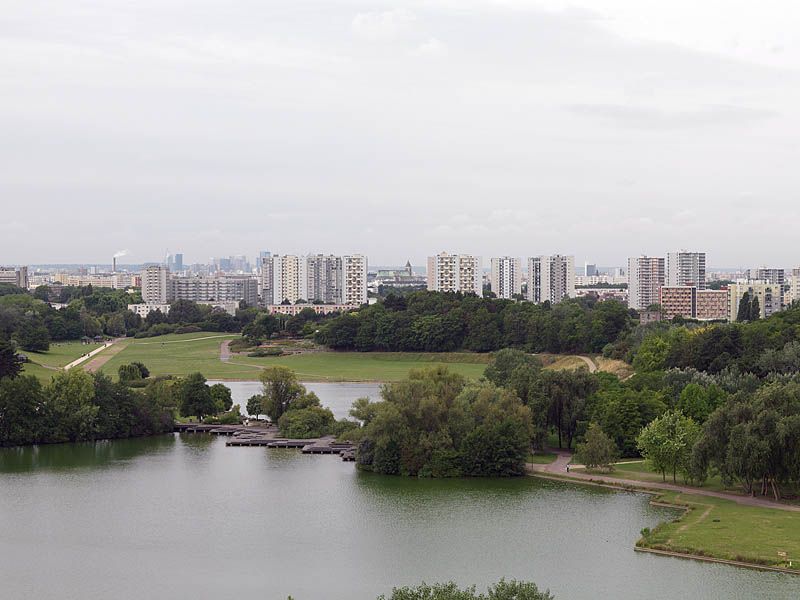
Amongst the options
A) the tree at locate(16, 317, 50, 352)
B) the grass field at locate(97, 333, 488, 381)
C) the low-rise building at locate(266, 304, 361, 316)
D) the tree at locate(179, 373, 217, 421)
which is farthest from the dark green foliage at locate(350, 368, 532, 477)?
the low-rise building at locate(266, 304, 361, 316)

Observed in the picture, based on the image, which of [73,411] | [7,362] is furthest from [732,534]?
[7,362]

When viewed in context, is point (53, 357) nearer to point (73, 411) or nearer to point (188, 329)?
point (188, 329)

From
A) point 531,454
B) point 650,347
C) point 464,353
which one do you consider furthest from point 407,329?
point 531,454

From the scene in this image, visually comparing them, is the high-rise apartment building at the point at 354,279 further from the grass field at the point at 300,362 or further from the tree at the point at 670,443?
the tree at the point at 670,443

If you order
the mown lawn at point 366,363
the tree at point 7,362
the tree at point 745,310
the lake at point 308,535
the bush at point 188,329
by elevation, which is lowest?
the lake at point 308,535

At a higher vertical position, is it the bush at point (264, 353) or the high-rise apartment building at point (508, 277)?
the high-rise apartment building at point (508, 277)

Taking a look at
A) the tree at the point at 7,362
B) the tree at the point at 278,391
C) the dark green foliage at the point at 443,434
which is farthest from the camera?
the tree at the point at 7,362

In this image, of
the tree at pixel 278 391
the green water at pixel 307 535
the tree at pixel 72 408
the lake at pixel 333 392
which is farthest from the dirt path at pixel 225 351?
the green water at pixel 307 535

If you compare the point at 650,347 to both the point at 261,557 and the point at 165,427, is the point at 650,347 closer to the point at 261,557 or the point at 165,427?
the point at 165,427

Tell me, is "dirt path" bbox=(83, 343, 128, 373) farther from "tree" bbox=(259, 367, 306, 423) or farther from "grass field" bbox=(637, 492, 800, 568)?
"grass field" bbox=(637, 492, 800, 568)
